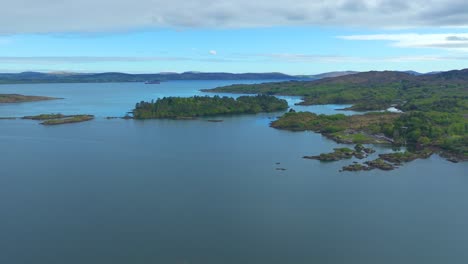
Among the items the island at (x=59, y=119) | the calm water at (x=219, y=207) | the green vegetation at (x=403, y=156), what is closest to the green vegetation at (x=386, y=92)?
the green vegetation at (x=403, y=156)

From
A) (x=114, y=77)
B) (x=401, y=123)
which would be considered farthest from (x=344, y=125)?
(x=114, y=77)

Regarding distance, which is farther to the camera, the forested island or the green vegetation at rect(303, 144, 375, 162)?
the forested island

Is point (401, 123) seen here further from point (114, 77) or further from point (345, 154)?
point (114, 77)

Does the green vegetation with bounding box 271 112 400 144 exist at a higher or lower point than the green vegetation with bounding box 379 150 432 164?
higher

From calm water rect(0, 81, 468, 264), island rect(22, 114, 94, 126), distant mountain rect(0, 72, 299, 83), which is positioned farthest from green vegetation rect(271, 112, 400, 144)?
distant mountain rect(0, 72, 299, 83)

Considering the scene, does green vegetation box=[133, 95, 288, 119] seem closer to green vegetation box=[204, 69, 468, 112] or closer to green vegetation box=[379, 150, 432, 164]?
green vegetation box=[204, 69, 468, 112]

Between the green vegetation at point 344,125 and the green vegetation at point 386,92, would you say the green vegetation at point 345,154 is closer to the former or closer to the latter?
the green vegetation at point 344,125
